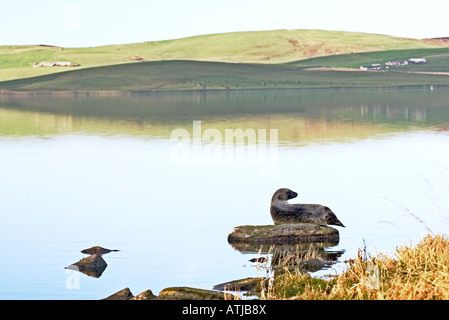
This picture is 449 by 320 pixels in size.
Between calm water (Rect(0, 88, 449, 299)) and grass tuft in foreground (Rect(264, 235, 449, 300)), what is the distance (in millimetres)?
557

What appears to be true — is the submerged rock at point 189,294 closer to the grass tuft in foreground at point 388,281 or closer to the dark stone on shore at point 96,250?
the grass tuft in foreground at point 388,281

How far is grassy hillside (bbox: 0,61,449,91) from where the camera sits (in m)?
132

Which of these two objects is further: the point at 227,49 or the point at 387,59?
the point at 227,49

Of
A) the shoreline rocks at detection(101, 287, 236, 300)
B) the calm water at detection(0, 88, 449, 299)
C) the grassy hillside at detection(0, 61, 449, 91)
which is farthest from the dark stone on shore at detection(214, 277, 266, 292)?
the grassy hillside at detection(0, 61, 449, 91)

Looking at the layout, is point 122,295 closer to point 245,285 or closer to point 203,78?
point 245,285

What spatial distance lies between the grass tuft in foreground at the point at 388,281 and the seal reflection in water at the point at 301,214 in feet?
18.4

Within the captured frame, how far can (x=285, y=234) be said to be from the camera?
19.0 m

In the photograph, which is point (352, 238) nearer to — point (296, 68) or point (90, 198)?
point (90, 198)

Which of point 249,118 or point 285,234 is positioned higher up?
point 249,118

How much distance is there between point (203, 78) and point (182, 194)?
110m

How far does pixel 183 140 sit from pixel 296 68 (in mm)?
101353

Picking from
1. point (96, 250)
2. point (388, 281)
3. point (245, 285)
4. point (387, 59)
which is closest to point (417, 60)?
point (387, 59)
